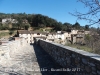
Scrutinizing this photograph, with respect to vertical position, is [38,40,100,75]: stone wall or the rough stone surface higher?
[38,40,100,75]: stone wall

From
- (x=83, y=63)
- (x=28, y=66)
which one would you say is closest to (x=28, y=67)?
(x=28, y=66)

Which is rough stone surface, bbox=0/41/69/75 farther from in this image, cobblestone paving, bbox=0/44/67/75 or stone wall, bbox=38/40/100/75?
stone wall, bbox=38/40/100/75

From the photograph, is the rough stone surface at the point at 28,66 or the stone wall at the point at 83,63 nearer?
the stone wall at the point at 83,63

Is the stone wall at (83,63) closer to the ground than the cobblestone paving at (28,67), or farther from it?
farther from it

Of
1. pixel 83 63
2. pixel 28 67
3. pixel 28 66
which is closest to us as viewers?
pixel 83 63

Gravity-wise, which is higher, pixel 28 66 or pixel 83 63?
pixel 83 63

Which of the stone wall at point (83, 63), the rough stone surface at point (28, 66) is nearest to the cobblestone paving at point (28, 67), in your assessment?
the rough stone surface at point (28, 66)

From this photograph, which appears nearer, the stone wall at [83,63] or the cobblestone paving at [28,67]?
the stone wall at [83,63]

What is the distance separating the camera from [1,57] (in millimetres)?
6027

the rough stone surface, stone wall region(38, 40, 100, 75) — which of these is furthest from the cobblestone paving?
stone wall region(38, 40, 100, 75)

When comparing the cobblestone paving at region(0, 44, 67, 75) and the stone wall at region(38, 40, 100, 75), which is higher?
the stone wall at region(38, 40, 100, 75)

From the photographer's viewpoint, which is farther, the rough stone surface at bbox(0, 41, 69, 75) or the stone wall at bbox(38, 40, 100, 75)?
the rough stone surface at bbox(0, 41, 69, 75)

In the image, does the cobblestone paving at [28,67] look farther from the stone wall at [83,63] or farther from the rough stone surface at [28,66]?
the stone wall at [83,63]

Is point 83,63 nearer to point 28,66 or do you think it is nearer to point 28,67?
point 28,67
